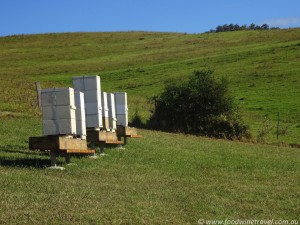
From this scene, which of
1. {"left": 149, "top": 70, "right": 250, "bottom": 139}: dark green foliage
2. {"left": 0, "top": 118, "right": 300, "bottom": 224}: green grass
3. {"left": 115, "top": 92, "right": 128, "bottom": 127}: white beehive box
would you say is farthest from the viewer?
{"left": 149, "top": 70, "right": 250, "bottom": 139}: dark green foliage

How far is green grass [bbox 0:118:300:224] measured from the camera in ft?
33.3

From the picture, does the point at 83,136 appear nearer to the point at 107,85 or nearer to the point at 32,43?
the point at 107,85

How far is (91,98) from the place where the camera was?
19234 mm

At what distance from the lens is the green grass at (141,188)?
33.3 feet

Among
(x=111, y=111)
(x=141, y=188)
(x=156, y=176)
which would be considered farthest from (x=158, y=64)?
(x=141, y=188)

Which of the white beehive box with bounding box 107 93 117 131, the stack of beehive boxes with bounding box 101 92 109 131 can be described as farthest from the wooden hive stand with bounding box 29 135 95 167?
the white beehive box with bounding box 107 93 117 131

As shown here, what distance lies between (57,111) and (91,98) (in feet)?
11.7

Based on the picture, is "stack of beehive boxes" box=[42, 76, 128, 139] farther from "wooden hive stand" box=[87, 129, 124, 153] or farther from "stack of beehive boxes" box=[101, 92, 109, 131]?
"wooden hive stand" box=[87, 129, 124, 153]

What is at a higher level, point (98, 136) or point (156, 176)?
point (98, 136)

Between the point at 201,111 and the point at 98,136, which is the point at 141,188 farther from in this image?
the point at 201,111

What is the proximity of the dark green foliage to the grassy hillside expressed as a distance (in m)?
4.40

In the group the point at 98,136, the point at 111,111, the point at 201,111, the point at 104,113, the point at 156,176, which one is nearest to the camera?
the point at 156,176

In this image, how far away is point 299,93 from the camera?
181 feet

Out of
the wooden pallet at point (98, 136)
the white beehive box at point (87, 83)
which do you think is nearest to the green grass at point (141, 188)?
the wooden pallet at point (98, 136)
